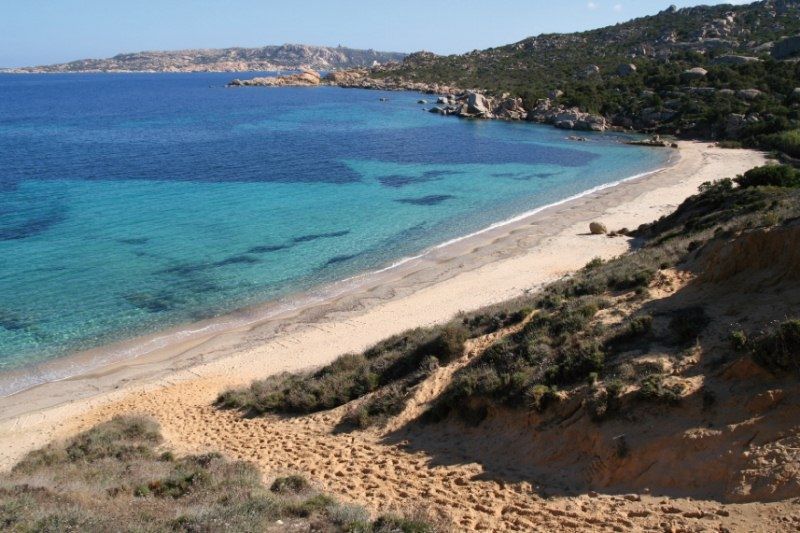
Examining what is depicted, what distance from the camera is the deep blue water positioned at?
22078 mm

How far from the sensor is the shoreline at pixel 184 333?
1722 cm

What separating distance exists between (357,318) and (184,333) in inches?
224

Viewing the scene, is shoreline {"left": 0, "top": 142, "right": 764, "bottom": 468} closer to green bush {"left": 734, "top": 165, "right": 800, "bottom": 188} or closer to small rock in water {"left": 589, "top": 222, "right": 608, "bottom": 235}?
small rock in water {"left": 589, "top": 222, "right": 608, "bottom": 235}

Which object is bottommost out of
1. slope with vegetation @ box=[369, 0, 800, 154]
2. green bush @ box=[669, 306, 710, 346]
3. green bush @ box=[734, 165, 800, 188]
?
green bush @ box=[669, 306, 710, 346]

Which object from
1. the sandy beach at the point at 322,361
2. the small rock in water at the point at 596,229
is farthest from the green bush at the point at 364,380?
the small rock in water at the point at 596,229

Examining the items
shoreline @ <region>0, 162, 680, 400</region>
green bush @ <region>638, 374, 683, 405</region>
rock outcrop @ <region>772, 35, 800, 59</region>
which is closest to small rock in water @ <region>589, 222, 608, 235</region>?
shoreline @ <region>0, 162, 680, 400</region>

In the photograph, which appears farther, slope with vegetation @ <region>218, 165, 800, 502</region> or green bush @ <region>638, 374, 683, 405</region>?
green bush @ <region>638, 374, 683, 405</region>

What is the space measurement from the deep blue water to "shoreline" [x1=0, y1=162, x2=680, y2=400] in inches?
19.5

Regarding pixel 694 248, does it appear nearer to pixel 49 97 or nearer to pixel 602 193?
pixel 602 193

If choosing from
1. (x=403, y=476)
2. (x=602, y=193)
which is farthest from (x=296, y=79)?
(x=403, y=476)

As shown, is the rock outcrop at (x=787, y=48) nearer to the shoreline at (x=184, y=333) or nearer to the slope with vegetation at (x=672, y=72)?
the slope with vegetation at (x=672, y=72)

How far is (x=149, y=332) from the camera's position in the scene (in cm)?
1969

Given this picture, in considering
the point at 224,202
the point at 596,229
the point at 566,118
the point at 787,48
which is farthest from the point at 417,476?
the point at 787,48

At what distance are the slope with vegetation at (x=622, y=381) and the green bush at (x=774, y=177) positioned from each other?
1022 cm
